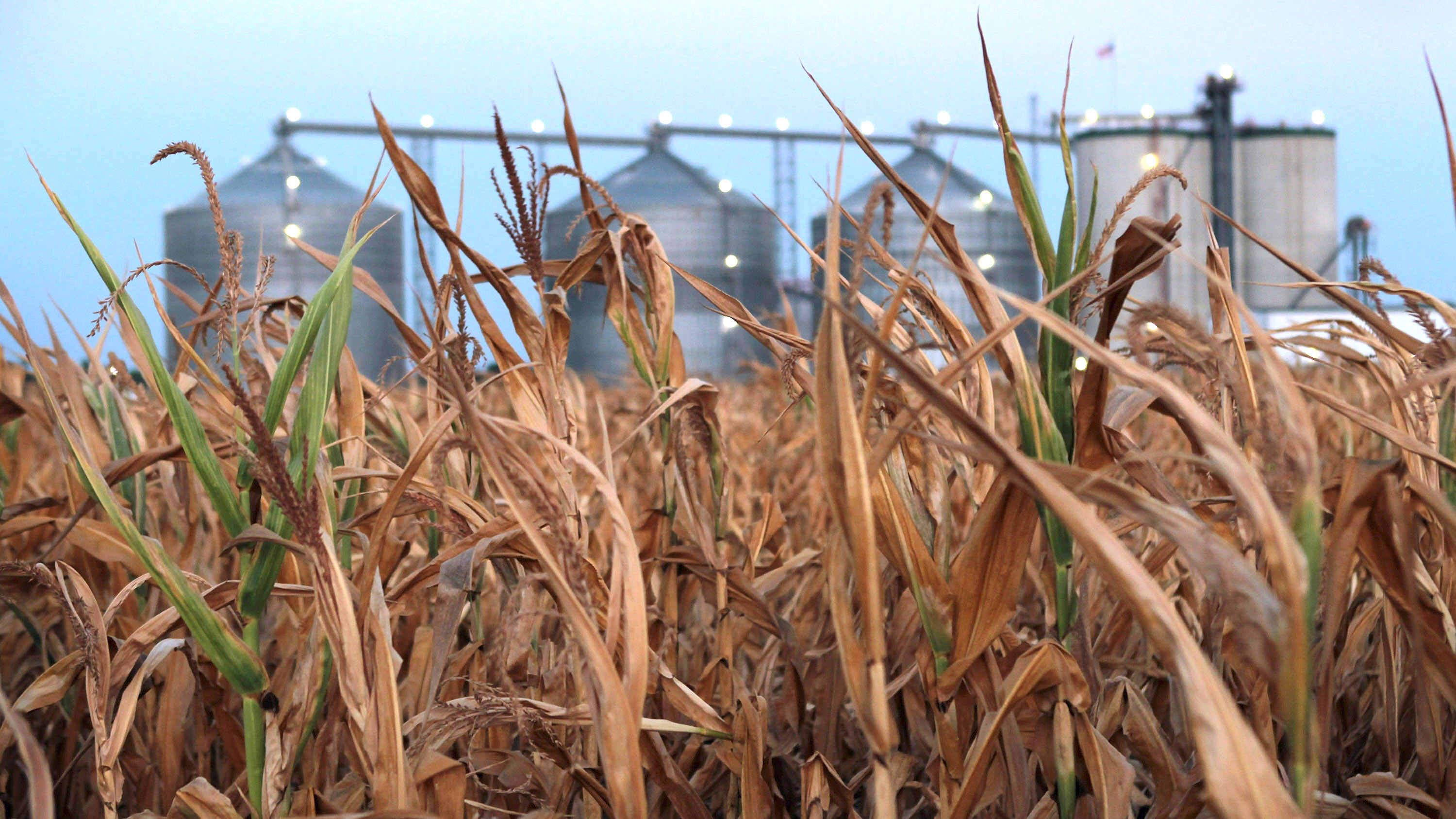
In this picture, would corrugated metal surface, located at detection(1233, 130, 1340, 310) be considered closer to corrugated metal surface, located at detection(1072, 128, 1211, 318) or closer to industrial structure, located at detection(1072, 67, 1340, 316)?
industrial structure, located at detection(1072, 67, 1340, 316)

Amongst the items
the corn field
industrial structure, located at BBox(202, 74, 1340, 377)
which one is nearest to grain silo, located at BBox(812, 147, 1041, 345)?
industrial structure, located at BBox(202, 74, 1340, 377)

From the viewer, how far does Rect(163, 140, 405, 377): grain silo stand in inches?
584

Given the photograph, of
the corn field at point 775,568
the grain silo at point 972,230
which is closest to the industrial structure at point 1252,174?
the grain silo at point 972,230

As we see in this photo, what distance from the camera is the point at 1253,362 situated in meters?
0.64

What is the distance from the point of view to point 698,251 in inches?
643

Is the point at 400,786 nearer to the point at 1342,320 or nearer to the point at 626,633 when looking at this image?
the point at 626,633

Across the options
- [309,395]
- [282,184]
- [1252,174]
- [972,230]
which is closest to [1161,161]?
[1252,174]

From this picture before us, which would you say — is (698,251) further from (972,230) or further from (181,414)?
(181,414)

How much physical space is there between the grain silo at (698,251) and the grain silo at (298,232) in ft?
8.21

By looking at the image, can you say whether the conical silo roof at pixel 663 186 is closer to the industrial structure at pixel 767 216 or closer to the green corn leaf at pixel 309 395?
the industrial structure at pixel 767 216

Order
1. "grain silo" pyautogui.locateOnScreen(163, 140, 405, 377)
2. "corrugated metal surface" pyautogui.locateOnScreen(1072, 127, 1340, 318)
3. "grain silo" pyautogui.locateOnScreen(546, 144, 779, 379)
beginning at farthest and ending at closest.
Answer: "grain silo" pyautogui.locateOnScreen(546, 144, 779, 379) < "grain silo" pyautogui.locateOnScreen(163, 140, 405, 377) < "corrugated metal surface" pyautogui.locateOnScreen(1072, 127, 1340, 318)

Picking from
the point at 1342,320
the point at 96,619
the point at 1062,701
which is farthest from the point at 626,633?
the point at 1342,320

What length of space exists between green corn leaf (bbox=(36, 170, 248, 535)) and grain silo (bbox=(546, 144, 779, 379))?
14556mm

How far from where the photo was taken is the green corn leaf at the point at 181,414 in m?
Result: 0.67
